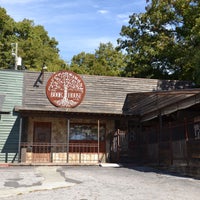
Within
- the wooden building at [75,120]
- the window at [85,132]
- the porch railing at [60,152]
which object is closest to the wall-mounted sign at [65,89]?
the wooden building at [75,120]

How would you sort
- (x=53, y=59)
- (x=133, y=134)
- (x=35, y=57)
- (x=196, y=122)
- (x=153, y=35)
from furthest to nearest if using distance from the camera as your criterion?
(x=53, y=59), (x=35, y=57), (x=153, y=35), (x=133, y=134), (x=196, y=122)

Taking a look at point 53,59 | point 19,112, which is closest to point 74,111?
point 19,112

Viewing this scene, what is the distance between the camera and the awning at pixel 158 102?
14344mm

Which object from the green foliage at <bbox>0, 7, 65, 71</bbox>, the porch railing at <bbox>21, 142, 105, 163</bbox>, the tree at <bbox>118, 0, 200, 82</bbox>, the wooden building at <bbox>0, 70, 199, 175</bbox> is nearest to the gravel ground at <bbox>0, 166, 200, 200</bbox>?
the wooden building at <bbox>0, 70, 199, 175</bbox>

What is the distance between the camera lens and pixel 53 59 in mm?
43562

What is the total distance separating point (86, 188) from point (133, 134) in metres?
11.6

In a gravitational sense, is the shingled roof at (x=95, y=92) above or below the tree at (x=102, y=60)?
below

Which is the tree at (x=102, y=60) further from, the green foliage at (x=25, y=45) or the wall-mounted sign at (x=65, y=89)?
the wall-mounted sign at (x=65, y=89)

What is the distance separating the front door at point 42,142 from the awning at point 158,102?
4.71 m

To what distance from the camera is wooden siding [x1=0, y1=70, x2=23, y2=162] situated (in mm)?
19344

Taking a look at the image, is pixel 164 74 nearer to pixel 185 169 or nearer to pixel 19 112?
pixel 19 112

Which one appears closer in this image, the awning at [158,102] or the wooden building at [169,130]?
the wooden building at [169,130]

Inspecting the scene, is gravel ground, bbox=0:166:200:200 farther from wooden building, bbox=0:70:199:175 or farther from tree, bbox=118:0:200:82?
tree, bbox=118:0:200:82

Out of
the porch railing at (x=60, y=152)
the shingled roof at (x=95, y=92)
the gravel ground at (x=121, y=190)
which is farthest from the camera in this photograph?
the shingled roof at (x=95, y=92)
